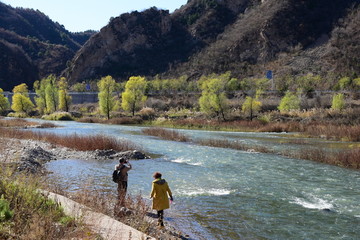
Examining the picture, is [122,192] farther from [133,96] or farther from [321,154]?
[133,96]

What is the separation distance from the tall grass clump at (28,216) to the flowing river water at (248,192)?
4020mm

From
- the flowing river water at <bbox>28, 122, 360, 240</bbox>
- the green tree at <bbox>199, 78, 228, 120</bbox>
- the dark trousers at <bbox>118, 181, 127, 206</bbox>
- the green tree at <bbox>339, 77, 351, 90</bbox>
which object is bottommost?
the flowing river water at <bbox>28, 122, 360, 240</bbox>

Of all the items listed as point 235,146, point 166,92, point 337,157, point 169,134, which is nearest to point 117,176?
point 337,157

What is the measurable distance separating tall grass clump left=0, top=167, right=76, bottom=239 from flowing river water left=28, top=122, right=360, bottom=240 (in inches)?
158

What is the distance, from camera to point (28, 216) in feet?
22.9

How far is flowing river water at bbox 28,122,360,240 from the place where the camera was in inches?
417

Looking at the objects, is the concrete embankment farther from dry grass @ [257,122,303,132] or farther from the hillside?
the hillside

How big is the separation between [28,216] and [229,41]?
14746cm

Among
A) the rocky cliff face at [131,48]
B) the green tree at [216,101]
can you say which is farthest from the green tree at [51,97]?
the rocky cliff face at [131,48]

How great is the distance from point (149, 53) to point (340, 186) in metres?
160

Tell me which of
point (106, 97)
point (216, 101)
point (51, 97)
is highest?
point (51, 97)

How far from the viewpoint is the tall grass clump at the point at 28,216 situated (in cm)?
631

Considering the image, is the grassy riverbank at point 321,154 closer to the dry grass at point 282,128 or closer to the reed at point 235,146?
the reed at point 235,146

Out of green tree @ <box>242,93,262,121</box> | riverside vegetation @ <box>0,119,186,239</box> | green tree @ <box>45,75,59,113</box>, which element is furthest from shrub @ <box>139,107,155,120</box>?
riverside vegetation @ <box>0,119,186,239</box>
